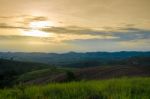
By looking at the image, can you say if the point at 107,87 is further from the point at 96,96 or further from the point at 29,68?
the point at 29,68

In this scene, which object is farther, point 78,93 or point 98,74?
point 98,74

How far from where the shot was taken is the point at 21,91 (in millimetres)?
11359

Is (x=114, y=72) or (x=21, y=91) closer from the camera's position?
(x=21, y=91)

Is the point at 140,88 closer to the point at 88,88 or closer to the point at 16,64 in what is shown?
the point at 88,88

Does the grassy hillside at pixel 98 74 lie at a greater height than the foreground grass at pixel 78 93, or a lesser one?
lesser

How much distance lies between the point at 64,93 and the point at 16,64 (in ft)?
483

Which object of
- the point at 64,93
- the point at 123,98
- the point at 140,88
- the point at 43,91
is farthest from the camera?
the point at 140,88

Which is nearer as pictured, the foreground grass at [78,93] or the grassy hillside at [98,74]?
the foreground grass at [78,93]

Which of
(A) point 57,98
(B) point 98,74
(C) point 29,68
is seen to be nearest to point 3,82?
(B) point 98,74

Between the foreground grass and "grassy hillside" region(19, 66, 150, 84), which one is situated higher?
the foreground grass

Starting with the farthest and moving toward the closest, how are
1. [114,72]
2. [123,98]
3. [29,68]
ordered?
[29,68], [114,72], [123,98]

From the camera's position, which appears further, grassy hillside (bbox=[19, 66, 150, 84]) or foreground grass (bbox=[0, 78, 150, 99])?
grassy hillside (bbox=[19, 66, 150, 84])

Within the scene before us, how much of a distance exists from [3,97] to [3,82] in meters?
21.1

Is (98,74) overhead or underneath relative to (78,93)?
underneath
